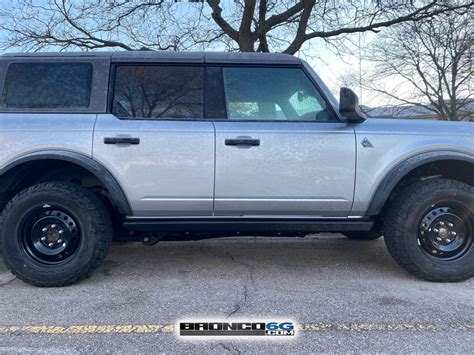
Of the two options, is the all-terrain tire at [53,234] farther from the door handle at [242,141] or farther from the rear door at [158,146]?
the door handle at [242,141]

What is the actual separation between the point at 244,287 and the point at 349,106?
186 centimetres

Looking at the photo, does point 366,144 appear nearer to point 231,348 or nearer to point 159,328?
point 231,348

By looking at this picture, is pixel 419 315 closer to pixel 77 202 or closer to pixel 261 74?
pixel 261 74

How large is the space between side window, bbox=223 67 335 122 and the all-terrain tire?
1.59 m

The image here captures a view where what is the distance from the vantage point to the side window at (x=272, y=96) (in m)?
3.56

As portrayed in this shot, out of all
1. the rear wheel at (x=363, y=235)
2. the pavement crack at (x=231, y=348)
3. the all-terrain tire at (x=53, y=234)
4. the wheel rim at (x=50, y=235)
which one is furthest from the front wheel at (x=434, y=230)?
the wheel rim at (x=50, y=235)

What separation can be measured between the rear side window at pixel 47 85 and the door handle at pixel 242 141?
4.43 feet

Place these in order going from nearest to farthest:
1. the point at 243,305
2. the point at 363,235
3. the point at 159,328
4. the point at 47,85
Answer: the point at 159,328, the point at 243,305, the point at 47,85, the point at 363,235

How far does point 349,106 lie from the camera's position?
3.36m

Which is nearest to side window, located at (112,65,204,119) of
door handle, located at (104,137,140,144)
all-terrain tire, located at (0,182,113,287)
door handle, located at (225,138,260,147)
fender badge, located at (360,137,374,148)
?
door handle, located at (104,137,140,144)

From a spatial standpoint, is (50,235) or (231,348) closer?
(231,348)

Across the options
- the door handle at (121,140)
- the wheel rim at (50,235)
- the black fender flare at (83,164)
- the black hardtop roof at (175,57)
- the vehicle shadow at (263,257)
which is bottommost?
the vehicle shadow at (263,257)

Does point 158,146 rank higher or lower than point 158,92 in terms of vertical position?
lower

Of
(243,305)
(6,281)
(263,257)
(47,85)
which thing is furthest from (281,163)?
(6,281)
